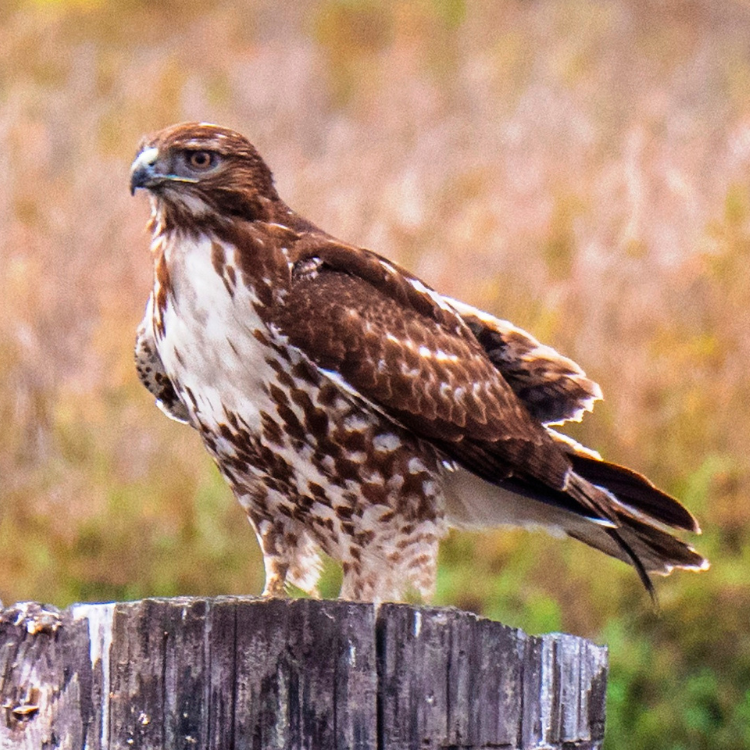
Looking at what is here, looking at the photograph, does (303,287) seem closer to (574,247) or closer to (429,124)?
(574,247)

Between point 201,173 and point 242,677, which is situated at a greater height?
point 201,173

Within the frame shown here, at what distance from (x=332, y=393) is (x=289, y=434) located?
14cm

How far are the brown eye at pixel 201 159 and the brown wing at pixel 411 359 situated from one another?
1.06ft

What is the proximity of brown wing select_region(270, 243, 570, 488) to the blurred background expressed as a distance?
1687 mm

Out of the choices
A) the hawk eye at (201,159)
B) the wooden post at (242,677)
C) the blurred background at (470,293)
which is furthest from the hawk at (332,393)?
the blurred background at (470,293)

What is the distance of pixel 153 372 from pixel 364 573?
77 cm

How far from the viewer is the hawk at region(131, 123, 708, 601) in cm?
Result: 337

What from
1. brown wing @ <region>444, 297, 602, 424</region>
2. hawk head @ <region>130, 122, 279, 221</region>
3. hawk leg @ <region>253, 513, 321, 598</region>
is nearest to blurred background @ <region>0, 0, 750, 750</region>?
brown wing @ <region>444, 297, 602, 424</region>

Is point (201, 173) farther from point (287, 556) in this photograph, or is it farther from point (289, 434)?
point (287, 556)

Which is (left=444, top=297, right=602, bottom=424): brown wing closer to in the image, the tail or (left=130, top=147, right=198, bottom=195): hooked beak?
the tail

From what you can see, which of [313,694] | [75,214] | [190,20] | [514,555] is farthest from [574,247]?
[190,20]

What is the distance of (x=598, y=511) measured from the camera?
375cm

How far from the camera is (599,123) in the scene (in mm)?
8758

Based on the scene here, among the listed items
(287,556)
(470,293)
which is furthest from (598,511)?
(470,293)
